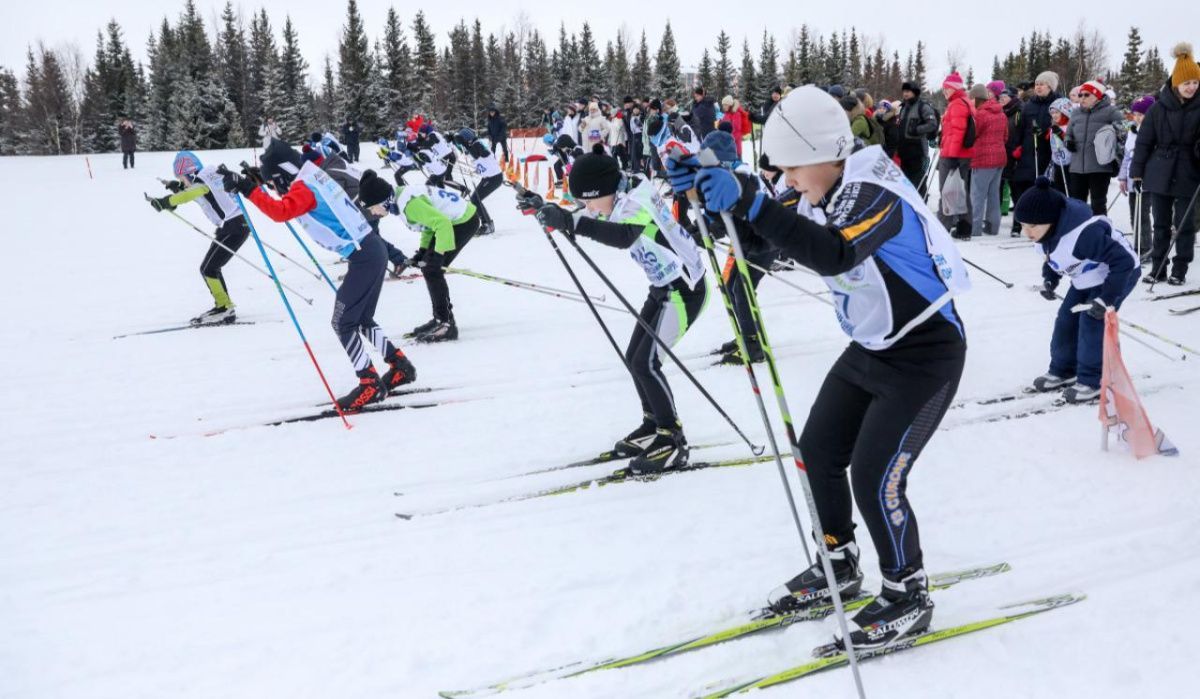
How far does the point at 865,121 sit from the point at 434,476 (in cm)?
780

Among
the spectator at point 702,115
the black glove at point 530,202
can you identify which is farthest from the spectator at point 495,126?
the black glove at point 530,202

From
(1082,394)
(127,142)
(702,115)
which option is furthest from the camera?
(127,142)

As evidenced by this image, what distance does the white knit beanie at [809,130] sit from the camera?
2373 mm

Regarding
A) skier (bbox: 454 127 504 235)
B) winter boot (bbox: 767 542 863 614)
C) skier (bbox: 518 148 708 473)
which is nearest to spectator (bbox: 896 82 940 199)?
skier (bbox: 454 127 504 235)

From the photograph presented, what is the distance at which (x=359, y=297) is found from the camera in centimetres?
561

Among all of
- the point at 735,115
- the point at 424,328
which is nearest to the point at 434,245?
the point at 424,328

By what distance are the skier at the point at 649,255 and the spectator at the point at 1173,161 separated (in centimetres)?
520

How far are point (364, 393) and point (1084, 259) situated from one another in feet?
15.7

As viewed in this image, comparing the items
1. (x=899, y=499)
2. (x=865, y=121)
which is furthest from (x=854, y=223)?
(x=865, y=121)

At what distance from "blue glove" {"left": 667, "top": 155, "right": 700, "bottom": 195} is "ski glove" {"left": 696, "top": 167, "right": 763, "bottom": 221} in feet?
0.58

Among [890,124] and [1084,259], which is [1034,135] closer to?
[890,124]

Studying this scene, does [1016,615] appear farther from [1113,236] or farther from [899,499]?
[1113,236]

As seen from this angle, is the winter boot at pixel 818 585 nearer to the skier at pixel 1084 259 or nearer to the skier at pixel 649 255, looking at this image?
the skier at pixel 649 255

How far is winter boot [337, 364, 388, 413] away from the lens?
564 centimetres
